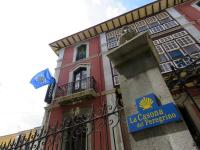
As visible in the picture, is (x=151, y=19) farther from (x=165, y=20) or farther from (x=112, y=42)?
(x=112, y=42)

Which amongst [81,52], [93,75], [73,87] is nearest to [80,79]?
[73,87]

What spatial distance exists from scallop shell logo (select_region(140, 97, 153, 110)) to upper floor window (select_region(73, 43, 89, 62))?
11120 mm

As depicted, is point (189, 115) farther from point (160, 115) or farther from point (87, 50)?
point (87, 50)

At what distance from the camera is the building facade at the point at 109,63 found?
7426 mm

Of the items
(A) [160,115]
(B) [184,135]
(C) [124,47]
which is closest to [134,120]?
(A) [160,115]

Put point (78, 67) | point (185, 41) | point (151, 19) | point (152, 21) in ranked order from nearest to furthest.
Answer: point (185, 41) < point (78, 67) < point (152, 21) < point (151, 19)

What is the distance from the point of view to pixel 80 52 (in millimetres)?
14625

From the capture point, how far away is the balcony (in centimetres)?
932

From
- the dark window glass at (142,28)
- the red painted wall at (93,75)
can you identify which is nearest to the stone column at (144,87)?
the red painted wall at (93,75)

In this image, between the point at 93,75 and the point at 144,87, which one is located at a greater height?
the point at 93,75

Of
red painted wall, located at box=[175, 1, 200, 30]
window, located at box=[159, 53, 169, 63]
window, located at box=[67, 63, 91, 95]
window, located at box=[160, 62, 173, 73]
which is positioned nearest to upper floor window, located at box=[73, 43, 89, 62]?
window, located at box=[67, 63, 91, 95]

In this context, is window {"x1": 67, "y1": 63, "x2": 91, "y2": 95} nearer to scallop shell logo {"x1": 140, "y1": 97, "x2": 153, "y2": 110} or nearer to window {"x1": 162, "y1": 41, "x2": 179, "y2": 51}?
window {"x1": 162, "y1": 41, "x2": 179, "y2": 51}

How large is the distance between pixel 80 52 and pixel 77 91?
5178mm

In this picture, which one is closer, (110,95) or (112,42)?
(110,95)
